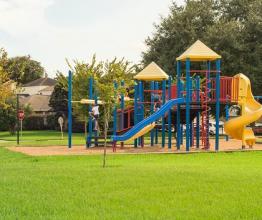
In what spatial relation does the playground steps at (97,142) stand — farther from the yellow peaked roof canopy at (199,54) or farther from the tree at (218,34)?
the tree at (218,34)

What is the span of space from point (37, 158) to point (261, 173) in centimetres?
923

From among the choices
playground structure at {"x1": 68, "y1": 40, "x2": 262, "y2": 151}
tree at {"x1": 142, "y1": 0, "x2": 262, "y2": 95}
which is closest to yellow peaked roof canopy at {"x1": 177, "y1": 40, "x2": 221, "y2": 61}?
playground structure at {"x1": 68, "y1": 40, "x2": 262, "y2": 151}

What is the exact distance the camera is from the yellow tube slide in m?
27.7

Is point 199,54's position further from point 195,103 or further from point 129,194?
point 129,194

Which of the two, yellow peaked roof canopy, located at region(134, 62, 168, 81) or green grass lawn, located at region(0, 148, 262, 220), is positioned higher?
yellow peaked roof canopy, located at region(134, 62, 168, 81)

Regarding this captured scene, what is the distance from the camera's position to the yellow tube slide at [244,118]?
2767 cm

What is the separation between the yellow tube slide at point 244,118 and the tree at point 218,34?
1785cm

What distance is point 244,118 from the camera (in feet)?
90.9

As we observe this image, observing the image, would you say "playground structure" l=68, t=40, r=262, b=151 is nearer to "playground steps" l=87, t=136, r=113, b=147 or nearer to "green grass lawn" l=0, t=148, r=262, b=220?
"playground steps" l=87, t=136, r=113, b=147

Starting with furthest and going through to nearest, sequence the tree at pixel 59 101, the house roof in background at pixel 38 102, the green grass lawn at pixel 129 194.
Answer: the house roof in background at pixel 38 102 < the tree at pixel 59 101 < the green grass lawn at pixel 129 194

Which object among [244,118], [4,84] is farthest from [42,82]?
[244,118]

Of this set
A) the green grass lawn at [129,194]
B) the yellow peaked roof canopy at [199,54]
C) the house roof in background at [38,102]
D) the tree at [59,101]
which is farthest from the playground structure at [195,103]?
the house roof in background at [38,102]

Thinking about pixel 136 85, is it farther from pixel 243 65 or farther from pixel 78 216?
pixel 78 216

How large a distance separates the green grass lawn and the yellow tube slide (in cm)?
1286
